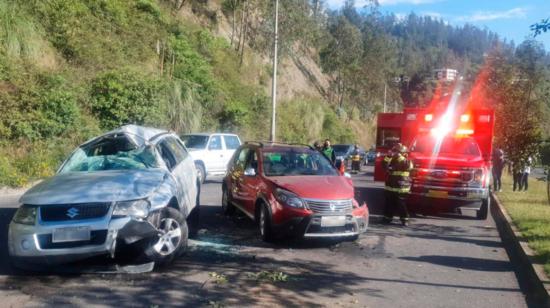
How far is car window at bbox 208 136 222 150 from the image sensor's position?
17.9 metres

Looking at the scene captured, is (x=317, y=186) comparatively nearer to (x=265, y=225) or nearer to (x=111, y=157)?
(x=265, y=225)

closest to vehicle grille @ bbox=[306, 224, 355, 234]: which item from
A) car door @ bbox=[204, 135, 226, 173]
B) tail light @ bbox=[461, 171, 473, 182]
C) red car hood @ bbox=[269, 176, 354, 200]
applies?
red car hood @ bbox=[269, 176, 354, 200]

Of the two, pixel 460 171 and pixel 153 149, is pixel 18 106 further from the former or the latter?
pixel 460 171

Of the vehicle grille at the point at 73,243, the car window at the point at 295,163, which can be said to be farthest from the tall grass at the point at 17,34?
the vehicle grille at the point at 73,243

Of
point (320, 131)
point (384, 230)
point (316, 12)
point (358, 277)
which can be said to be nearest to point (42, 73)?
point (384, 230)

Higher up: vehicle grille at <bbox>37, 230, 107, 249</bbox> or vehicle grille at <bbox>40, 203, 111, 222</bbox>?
vehicle grille at <bbox>40, 203, 111, 222</bbox>

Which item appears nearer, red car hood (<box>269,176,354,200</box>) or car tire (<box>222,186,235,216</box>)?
red car hood (<box>269,176,354,200</box>)

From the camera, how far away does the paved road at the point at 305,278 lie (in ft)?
18.7

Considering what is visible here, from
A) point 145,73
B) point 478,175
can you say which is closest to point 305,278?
point 478,175

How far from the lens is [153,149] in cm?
789

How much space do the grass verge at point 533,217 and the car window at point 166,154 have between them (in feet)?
17.5

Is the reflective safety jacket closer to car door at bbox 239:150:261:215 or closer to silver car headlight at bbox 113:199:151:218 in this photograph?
car door at bbox 239:150:261:215

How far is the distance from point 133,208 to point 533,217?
8197mm

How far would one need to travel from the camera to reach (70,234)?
595cm
